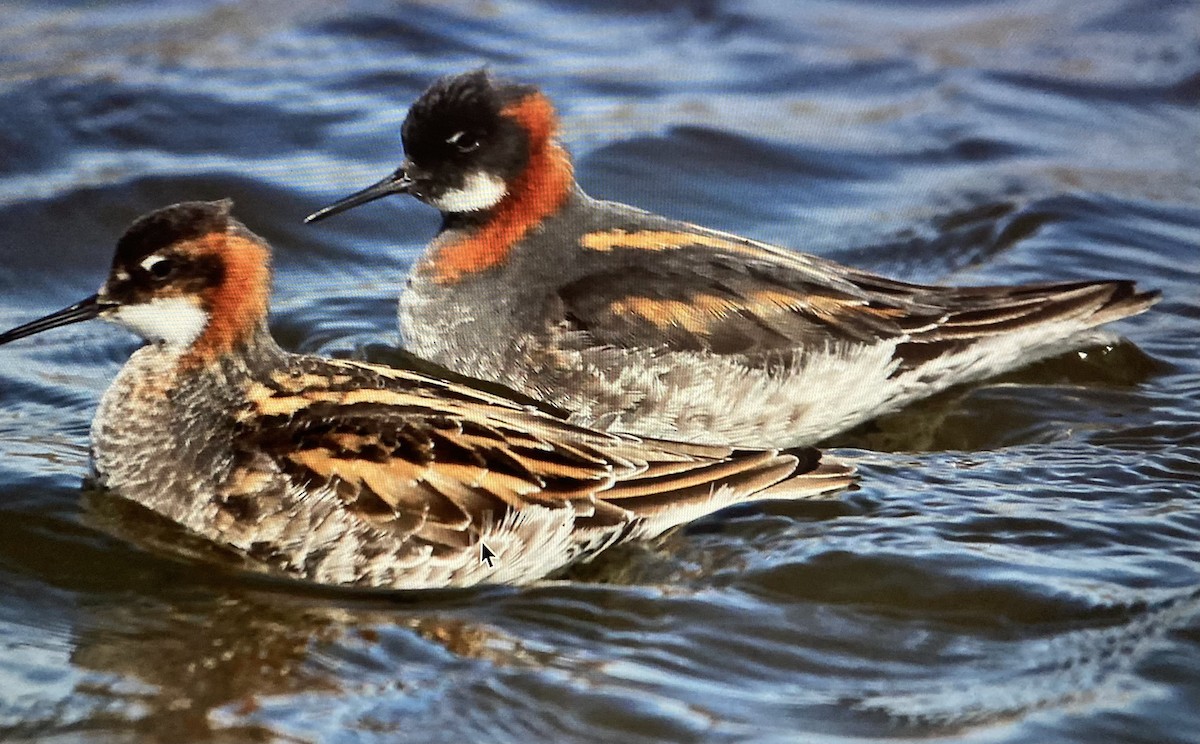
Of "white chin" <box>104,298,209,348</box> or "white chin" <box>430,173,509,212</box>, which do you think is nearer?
"white chin" <box>104,298,209,348</box>

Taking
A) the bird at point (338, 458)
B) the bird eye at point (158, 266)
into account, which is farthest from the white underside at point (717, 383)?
the bird eye at point (158, 266)

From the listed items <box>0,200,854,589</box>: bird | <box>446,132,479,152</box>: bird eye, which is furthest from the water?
<box>446,132,479,152</box>: bird eye

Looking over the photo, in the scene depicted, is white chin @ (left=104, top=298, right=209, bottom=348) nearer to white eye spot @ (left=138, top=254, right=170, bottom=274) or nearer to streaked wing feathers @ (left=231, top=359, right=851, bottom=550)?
white eye spot @ (left=138, top=254, right=170, bottom=274)

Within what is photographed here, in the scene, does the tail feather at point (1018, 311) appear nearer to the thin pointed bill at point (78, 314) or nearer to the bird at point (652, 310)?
the bird at point (652, 310)

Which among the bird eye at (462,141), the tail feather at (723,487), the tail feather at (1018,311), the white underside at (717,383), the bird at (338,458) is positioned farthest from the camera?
the bird eye at (462,141)

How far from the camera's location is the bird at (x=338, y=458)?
6.09m

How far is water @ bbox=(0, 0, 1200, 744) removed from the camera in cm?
548

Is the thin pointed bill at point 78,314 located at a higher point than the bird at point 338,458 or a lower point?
higher

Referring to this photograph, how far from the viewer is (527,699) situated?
5457mm

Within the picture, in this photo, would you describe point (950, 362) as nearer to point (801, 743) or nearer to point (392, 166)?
point (801, 743)

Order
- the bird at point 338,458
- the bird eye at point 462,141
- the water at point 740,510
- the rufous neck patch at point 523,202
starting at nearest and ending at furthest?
the water at point 740,510
the bird at point 338,458
the rufous neck patch at point 523,202
the bird eye at point 462,141

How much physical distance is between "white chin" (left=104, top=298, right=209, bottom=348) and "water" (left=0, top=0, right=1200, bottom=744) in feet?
2.27

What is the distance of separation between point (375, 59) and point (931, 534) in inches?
Result: 287

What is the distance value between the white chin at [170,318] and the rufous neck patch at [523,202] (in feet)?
6.17
